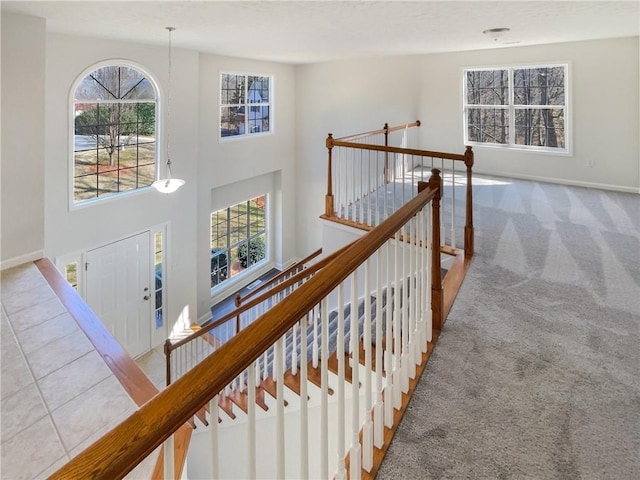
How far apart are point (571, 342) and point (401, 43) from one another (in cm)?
449

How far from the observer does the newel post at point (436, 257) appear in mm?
2223

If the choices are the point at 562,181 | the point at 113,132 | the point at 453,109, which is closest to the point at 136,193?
the point at 113,132

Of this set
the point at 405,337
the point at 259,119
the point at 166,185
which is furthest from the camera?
the point at 259,119

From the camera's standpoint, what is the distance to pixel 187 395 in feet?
2.54

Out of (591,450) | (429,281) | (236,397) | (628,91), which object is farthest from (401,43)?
(591,450)

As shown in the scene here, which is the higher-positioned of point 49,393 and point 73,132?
point 73,132

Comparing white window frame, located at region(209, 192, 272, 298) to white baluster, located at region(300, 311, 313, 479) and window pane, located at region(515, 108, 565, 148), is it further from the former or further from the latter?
white baluster, located at region(300, 311, 313, 479)

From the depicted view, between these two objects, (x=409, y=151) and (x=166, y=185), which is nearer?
(x=409, y=151)

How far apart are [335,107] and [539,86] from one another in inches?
148

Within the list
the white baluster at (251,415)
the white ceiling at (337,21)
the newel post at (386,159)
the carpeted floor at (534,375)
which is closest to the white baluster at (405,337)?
the carpeted floor at (534,375)

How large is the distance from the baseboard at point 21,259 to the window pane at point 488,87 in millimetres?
6831

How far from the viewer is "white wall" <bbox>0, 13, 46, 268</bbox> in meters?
3.29

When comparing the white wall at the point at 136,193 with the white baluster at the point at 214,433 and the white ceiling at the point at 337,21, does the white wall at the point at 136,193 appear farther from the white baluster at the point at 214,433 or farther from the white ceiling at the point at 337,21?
the white baluster at the point at 214,433

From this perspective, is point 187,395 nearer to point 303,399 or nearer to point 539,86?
point 303,399
